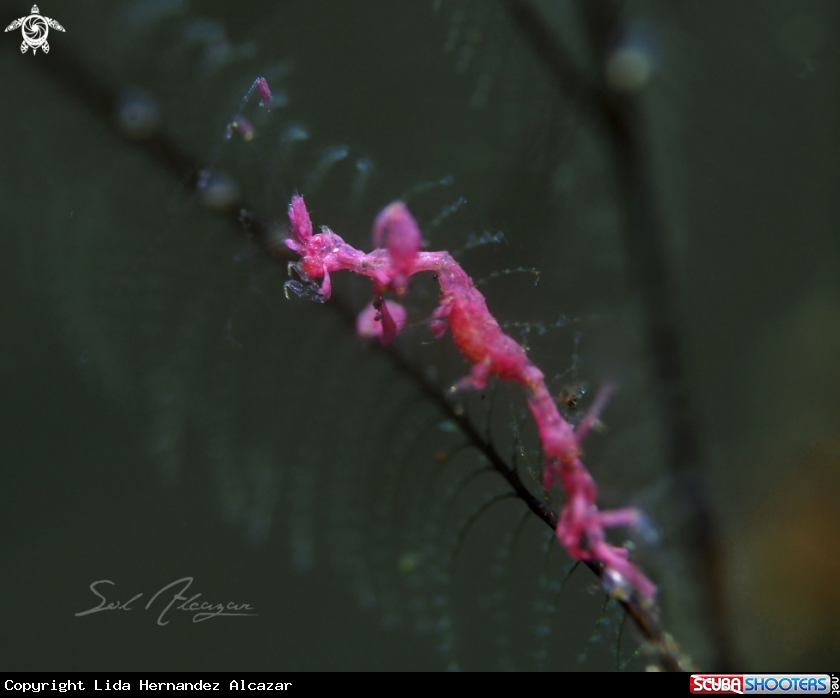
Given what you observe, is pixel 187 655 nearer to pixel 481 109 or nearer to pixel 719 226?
pixel 481 109

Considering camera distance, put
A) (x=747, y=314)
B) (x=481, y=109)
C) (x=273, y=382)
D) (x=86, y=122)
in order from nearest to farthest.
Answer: (x=86, y=122), (x=481, y=109), (x=273, y=382), (x=747, y=314)

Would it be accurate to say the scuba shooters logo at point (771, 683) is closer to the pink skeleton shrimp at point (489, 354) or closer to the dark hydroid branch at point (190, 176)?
the dark hydroid branch at point (190, 176)

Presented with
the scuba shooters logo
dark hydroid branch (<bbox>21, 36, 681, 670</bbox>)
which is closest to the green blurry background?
dark hydroid branch (<bbox>21, 36, 681, 670</bbox>)

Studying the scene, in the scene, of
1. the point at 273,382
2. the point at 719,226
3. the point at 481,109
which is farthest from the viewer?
the point at 719,226

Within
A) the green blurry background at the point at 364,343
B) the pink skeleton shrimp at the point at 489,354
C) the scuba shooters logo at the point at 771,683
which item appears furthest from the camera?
the green blurry background at the point at 364,343

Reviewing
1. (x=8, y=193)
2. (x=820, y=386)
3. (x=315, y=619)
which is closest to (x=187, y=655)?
(x=315, y=619)

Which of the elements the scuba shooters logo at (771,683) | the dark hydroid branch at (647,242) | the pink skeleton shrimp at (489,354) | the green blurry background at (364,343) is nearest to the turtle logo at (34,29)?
the green blurry background at (364,343)
